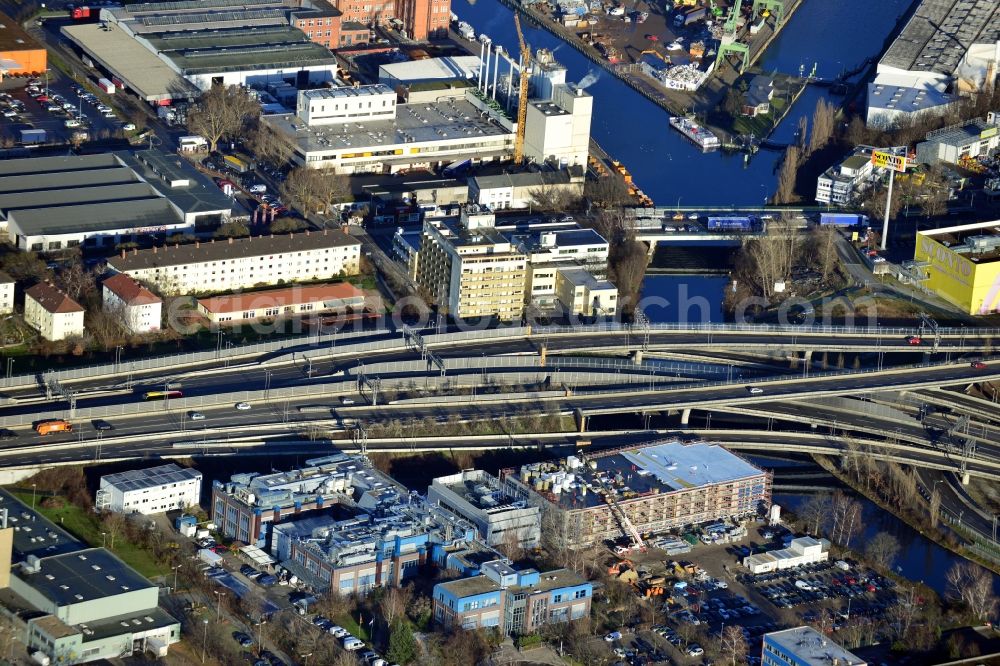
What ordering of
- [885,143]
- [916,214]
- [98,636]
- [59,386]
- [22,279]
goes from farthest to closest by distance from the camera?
[885,143], [916,214], [22,279], [59,386], [98,636]

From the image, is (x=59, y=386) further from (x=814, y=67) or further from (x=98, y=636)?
(x=814, y=67)

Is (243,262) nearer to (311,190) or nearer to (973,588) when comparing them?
(311,190)

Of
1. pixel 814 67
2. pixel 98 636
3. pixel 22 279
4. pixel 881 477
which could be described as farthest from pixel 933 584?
pixel 814 67

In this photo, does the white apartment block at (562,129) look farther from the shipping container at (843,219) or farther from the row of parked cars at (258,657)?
the row of parked cars at (258,657)

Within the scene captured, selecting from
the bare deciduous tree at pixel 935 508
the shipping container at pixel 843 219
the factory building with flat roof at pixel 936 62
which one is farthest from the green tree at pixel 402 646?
the factory building with flat roof at pixel 936 62

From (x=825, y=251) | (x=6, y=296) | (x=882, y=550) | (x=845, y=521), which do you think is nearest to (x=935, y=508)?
(x=845, y=521)

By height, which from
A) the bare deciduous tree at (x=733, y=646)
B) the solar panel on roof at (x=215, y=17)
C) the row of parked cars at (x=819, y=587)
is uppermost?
the solar panel on roof at (x=215, y=17)
